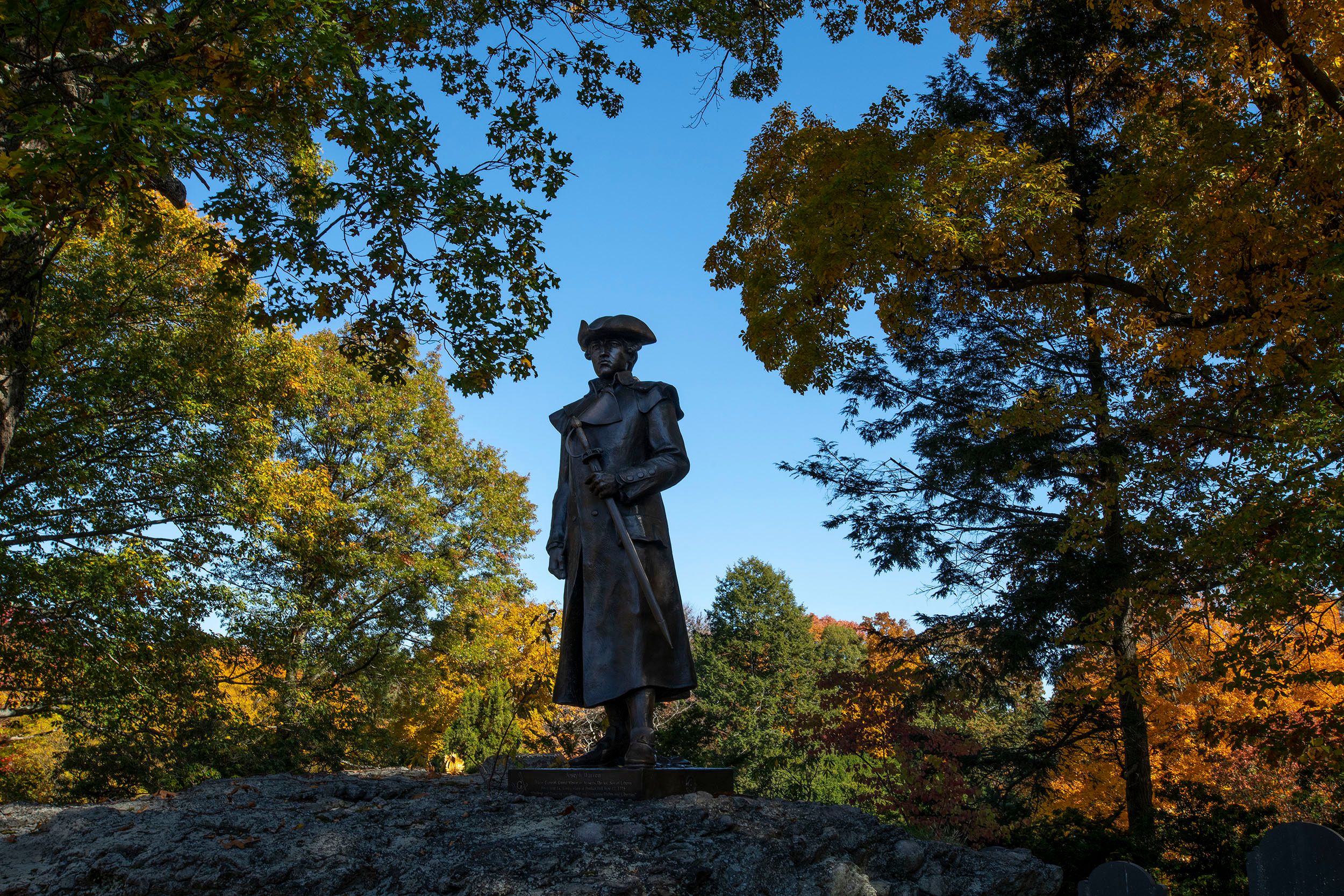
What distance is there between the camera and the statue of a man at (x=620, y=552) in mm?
4902

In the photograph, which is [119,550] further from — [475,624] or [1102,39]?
[1102,39]

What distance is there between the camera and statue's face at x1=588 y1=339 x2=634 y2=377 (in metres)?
5.56

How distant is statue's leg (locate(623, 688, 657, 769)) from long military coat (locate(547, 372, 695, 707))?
63 mm

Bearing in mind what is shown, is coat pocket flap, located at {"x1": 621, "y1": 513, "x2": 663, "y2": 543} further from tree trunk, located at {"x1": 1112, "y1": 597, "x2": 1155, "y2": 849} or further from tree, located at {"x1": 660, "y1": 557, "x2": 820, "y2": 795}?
tree, located at {"x1": 660, "y1": 557, "x2": 820, "y2": 795}

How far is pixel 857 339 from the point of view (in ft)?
37.9

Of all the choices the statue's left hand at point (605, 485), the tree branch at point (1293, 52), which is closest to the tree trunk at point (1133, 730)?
the tree branch at point (1293, 52)

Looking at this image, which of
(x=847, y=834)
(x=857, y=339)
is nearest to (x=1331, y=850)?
(x=847, y=834)

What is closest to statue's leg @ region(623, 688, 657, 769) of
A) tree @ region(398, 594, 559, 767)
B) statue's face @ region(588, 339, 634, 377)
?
statue's face @ region(588, 339, 634, 377)

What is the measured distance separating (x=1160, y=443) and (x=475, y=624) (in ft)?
46.8

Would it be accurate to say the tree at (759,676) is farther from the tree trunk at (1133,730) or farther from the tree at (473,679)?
the tree trunk at (1133,730)

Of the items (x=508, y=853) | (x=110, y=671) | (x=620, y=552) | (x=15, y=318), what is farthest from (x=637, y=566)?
(x=110, y=671)

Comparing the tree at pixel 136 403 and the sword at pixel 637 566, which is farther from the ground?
the tree at pixel 136 403

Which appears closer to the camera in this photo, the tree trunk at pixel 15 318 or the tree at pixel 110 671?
the tree trunk at pixel 15 318

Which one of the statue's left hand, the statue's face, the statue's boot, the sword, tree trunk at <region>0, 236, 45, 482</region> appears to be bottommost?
the statue's boot
